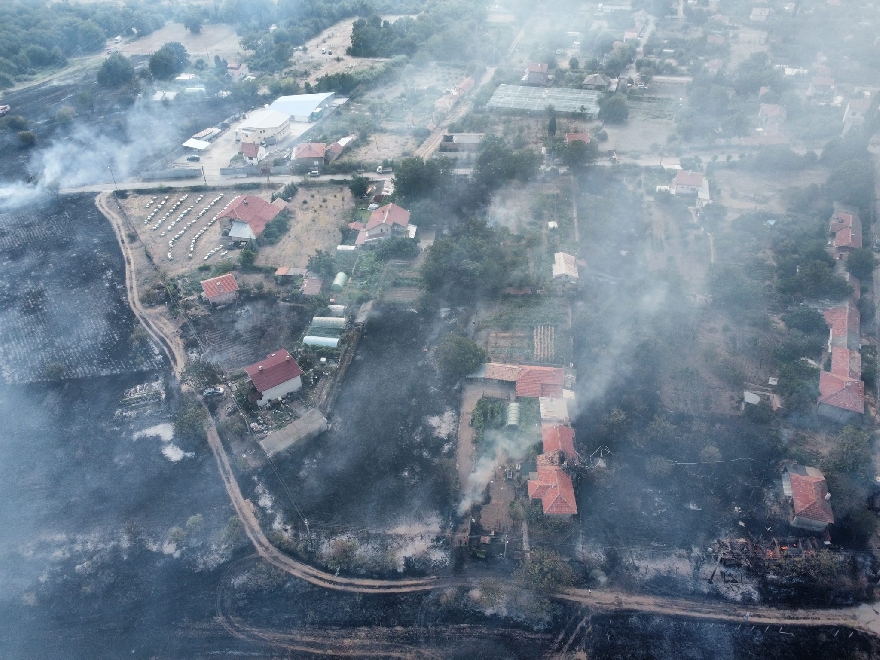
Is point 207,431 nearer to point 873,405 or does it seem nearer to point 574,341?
point 574,341

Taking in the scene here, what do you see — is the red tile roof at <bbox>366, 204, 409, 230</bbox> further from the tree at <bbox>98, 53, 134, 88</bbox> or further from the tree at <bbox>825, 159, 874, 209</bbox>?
the tree at <bbox>98, 53, 134, 88</bbox>

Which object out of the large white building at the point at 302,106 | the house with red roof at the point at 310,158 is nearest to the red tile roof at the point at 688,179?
the house with red roof at the point at 310,158

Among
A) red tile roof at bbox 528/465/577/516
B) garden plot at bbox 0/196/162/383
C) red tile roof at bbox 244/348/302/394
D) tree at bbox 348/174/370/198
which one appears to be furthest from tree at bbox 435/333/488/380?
tree at bbox 348/174/370/198

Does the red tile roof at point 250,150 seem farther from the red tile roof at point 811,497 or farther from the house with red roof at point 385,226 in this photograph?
the red tile roof at point 811,497

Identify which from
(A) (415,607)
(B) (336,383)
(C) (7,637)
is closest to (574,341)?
(B) (336,383)

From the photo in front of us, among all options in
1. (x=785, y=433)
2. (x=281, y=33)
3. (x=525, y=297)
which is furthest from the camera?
(x=281, y=33)

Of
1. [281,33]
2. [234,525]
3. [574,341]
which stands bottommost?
[234,525]
